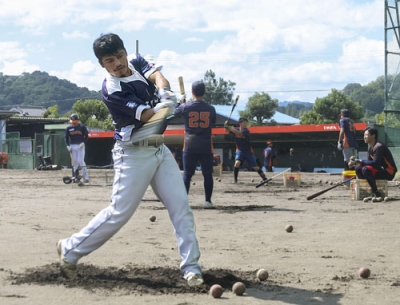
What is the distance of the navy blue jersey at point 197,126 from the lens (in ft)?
39.5

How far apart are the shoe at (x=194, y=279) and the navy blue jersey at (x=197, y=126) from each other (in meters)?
6.40

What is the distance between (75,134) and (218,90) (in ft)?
292

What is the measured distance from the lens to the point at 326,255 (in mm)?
7285

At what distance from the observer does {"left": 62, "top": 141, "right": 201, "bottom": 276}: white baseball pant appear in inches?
227

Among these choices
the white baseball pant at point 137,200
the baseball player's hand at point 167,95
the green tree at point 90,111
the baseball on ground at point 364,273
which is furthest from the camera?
the green tree at point 90,111

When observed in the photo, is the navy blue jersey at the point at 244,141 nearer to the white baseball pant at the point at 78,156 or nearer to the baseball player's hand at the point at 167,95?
the white baseball pant at the point at 78,156

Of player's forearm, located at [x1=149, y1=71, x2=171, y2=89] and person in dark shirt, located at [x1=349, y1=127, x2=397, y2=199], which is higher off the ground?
player's forearm, located at [x1=149, y1=71, x2=171, y2=89]

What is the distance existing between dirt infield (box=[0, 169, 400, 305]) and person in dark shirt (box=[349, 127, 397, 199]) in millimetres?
1098

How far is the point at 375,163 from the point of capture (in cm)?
1402

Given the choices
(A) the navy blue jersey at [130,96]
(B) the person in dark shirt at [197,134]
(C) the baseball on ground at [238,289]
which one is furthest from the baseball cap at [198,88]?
(C) the baseball on ground at [238,289]

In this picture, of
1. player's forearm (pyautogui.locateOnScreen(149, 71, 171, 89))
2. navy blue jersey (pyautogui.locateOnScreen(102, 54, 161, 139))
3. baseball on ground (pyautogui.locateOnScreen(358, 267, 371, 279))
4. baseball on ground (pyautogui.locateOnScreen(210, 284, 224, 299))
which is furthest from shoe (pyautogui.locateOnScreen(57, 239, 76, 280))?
baseball on ground (pyautogui.locateOnScreen(358, 267, 371, 279))

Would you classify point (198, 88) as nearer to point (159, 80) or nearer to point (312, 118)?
point (159, 80)

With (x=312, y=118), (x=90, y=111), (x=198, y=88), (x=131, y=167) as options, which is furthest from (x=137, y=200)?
(x=90, y=111)

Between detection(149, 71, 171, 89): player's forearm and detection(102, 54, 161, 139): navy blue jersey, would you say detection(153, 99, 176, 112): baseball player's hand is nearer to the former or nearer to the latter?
detection(102, 54, 161, 139): navy blue jersey
